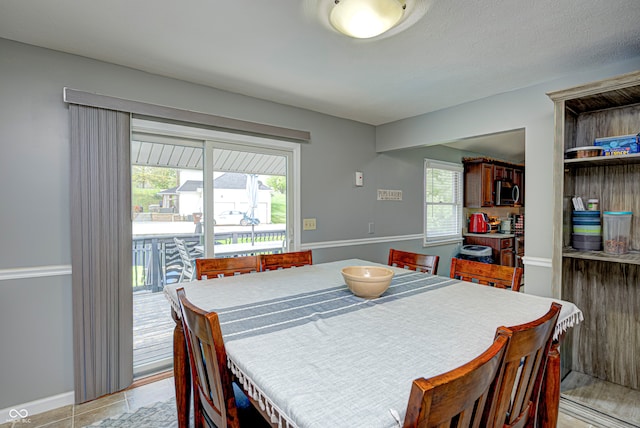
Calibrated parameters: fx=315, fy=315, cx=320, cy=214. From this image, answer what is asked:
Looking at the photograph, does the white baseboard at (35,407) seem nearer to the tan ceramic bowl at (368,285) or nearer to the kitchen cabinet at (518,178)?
the tan ceramic bowl at (368,285)

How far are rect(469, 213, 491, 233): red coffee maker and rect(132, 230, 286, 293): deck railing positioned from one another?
4.01m

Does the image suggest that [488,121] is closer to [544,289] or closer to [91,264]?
[544,289]

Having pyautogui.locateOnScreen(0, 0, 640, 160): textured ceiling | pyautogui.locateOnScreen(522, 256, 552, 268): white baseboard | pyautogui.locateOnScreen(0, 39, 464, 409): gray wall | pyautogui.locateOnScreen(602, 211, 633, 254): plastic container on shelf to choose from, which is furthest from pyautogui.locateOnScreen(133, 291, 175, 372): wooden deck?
pyautogui.locateOnScreen(602, 211, 633, 254): plastic container on shelf

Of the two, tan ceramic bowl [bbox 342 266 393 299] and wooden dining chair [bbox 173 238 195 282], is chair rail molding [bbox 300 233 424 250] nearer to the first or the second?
wooden dining chair [bbox 173 238 195 282]

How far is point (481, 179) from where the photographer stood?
16.5ft

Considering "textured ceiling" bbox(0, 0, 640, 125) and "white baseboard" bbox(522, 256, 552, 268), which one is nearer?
"textured ceiling" bbox(0, 0, 640, 125)

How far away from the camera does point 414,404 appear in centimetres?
59

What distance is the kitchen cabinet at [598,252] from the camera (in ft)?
6.91

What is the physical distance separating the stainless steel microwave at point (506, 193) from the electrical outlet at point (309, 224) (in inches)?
137

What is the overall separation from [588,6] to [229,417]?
7.82 feet

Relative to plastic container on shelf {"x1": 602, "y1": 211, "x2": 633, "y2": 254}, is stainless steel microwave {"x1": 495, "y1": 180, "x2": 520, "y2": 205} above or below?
above

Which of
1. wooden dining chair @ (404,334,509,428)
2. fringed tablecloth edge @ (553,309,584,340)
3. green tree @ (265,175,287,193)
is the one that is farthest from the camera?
green tree @ (265,175,287,193)

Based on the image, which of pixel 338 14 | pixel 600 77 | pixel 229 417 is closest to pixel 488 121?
pixel 600 77

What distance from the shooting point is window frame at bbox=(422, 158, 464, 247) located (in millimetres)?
4629
